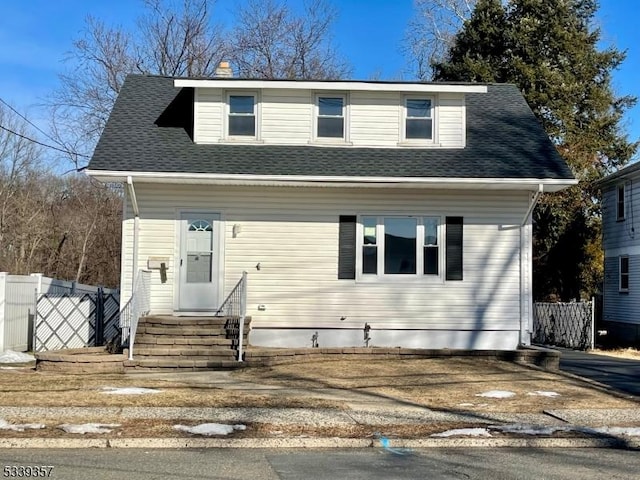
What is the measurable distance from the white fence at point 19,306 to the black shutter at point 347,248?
7.67 m

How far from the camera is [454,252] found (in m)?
15.5

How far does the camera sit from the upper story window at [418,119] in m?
16.5

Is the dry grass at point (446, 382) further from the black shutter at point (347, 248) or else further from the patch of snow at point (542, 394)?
the black shutter at point (347, 248)

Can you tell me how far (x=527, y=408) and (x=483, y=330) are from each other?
227 inches

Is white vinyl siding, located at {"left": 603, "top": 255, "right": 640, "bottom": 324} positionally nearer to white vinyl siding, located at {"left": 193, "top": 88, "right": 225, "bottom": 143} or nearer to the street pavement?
white vinyl siding, located at {"left": 193, "top": 88, "right": 225, "bottom": 143}

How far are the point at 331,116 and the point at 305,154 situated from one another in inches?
51.5

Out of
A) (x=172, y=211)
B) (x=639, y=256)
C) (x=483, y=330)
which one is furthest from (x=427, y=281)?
(x=639, y=256)

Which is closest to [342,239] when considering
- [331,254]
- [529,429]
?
[331,254]

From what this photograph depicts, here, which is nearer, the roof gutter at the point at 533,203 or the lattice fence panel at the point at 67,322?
the roof gutter at the point at 533,203

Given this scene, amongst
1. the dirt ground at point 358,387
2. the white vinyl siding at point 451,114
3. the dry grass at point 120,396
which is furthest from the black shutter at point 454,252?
the dry grass at point 120,396

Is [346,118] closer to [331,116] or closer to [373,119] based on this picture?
[331,116]

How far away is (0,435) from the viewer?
748cm

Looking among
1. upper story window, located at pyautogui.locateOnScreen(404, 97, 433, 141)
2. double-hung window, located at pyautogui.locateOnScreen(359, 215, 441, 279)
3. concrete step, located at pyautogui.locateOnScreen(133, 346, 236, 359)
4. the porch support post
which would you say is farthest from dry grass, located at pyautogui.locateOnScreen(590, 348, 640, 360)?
the porch support post

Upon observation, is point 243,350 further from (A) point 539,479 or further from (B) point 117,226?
(B) point 117,226
